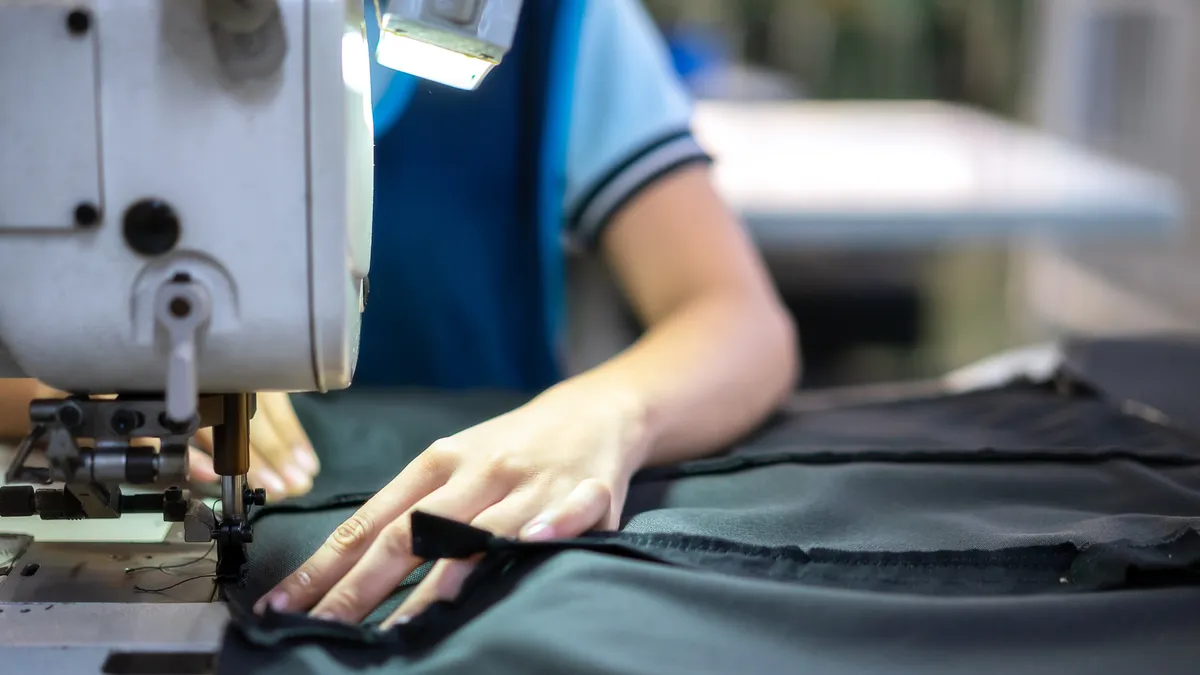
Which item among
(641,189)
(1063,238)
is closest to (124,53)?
(641,189)

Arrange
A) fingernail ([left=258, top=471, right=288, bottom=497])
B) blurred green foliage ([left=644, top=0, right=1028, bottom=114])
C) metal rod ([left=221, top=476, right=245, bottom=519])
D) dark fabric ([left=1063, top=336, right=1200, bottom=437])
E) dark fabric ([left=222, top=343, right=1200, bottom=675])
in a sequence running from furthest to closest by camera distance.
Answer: blurred green foliage ([left=644, top=0, right=1028, bottom=114]) < dark fabric ([left=1063, top=336, right=1200, bottom=437]) < fingernail ([left=258, top=471, right=288, bottom=497]) < metal rod ([left=221, top=476, right=245, bottom=519]) < dark fabric ([left=222, top=343, right=1200, bottom=675])

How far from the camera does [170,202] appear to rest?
60 cm

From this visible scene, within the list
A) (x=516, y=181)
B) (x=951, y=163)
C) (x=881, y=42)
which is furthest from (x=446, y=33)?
(x=881, y=42)

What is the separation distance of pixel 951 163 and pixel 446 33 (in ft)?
5.35

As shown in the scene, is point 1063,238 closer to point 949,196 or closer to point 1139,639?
point 949,196

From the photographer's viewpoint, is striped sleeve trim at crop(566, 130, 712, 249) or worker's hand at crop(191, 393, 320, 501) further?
striped sleeve trim at crop(566, 130, 712, 249)

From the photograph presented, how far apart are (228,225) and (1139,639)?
0.51 meters

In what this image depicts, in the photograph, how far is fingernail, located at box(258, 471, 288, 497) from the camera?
81cm

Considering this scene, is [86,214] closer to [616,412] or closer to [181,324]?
[181,324]

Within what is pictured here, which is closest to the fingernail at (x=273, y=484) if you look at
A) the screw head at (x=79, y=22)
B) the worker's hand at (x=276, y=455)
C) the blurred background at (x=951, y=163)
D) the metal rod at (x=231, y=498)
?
the worker's hand at (x=276, y=455)

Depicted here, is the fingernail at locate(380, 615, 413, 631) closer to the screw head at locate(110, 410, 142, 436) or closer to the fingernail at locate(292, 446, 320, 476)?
the screw head at locate(110, 410, 142, 436)

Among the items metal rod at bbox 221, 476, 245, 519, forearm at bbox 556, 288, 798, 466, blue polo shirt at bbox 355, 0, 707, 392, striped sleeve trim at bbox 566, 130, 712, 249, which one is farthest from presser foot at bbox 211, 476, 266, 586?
striped sleeve trim at bbox 566, 130, 712, 249

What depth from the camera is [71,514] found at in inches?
27.1

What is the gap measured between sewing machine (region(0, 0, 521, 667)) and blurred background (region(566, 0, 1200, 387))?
1.22 metres
